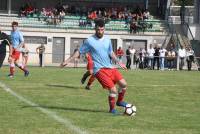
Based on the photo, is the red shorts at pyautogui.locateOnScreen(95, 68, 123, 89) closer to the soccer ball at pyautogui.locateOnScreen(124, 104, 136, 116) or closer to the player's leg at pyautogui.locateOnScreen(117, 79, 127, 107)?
the player's leg at pyautogui.locateOnScreen(117, 79, 127, 107)

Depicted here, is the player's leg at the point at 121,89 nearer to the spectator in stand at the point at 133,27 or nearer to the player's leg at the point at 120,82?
the player's leg at the point at 120,82

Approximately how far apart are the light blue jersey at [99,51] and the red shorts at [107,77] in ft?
0.29

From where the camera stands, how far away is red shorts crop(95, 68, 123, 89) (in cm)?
1191

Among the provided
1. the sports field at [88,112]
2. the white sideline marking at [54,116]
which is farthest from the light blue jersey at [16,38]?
the white sideline marking at [54,116]

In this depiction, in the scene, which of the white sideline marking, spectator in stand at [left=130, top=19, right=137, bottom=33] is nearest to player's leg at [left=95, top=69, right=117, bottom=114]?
the white sideline marking

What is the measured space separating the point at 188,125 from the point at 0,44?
1124 cm

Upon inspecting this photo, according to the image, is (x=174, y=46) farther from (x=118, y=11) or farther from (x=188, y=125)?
(x=188, y=125)

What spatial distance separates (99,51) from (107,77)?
1.92 ft

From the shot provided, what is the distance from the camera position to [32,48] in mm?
47875

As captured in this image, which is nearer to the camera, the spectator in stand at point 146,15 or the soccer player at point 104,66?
the soccer player at point 104,66

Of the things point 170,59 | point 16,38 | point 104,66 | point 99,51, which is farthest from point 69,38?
point 104,66

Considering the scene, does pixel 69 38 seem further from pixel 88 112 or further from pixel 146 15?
pixel 88 112

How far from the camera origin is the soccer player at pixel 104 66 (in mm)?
11938

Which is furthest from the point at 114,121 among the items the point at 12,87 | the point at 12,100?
the point at 12,87
